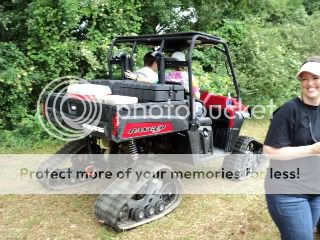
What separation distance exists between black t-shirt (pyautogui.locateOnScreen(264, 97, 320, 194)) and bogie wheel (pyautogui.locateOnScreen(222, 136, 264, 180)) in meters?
3.02

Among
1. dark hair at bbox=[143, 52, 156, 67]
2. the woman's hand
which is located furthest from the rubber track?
the woman's hand

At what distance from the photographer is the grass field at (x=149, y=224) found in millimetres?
4266

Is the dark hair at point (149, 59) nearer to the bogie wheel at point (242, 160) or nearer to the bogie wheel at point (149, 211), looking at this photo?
the bogie wheel at point (242, 160)

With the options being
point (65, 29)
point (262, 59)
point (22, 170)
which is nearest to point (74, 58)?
point (65, 29)

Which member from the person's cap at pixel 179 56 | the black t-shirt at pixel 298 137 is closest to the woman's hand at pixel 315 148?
the black t-shirt at pixel 298 137

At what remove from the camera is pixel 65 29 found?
336 inches

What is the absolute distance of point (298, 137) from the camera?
8.99 feet

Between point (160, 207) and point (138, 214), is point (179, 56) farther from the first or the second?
point (138, 214)

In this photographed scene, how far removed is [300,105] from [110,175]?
12.0 feet

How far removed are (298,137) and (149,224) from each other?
7.60 feet

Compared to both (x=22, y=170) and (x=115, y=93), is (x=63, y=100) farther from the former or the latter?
(x=22, y=170)

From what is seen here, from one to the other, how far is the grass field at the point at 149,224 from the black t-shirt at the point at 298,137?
5.38ft

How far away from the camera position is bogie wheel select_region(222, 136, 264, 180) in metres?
5.83
